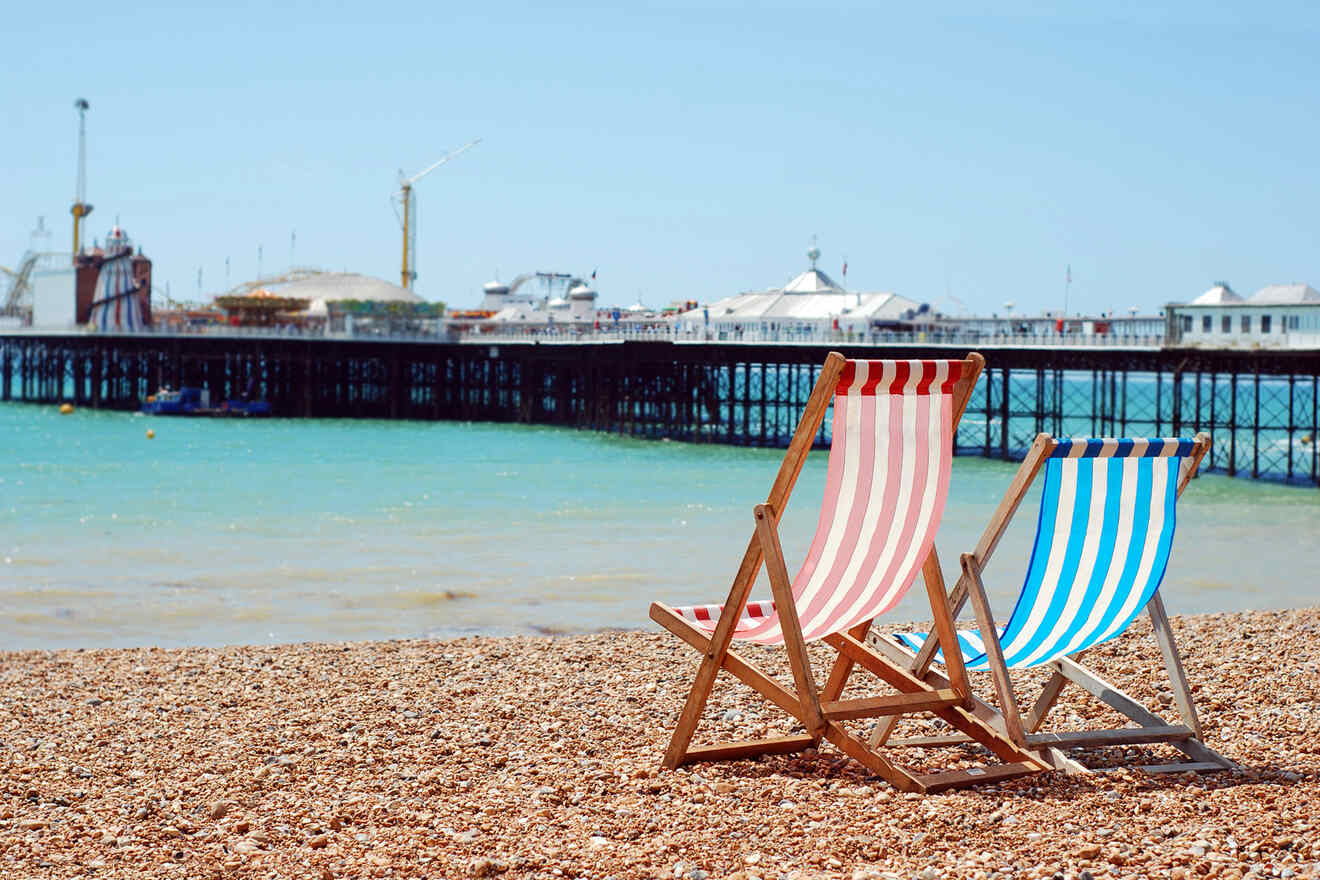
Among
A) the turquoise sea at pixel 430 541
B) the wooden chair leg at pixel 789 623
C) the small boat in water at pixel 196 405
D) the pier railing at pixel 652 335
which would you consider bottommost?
the turquoise sea at pixel 430 541

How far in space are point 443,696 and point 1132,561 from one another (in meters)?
2.83

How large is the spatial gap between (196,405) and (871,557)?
5185 cm

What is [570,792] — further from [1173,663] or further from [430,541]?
[430,541]

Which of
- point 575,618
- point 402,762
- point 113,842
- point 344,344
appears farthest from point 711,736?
point 344,344

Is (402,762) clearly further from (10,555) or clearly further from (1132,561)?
(10,555)

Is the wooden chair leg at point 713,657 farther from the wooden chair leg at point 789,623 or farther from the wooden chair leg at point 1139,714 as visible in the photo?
the wooden chair leg at point 1139,714

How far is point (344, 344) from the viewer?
51750mm

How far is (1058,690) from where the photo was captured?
188 inches

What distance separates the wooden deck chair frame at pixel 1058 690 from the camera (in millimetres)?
4402

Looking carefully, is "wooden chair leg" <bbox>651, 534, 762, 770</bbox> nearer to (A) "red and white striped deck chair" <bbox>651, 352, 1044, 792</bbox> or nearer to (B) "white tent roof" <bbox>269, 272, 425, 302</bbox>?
(A) "red and white striped deck chair" <bbox>651, 352, 1044, 792</bbox>

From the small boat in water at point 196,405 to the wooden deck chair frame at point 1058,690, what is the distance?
5007 cm

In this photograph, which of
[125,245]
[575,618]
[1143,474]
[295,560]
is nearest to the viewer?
[1143,474]

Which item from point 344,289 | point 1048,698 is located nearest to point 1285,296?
point 1048,698

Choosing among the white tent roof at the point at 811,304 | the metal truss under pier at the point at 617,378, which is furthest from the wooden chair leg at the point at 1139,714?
the white tent roof at the point at 811,304
